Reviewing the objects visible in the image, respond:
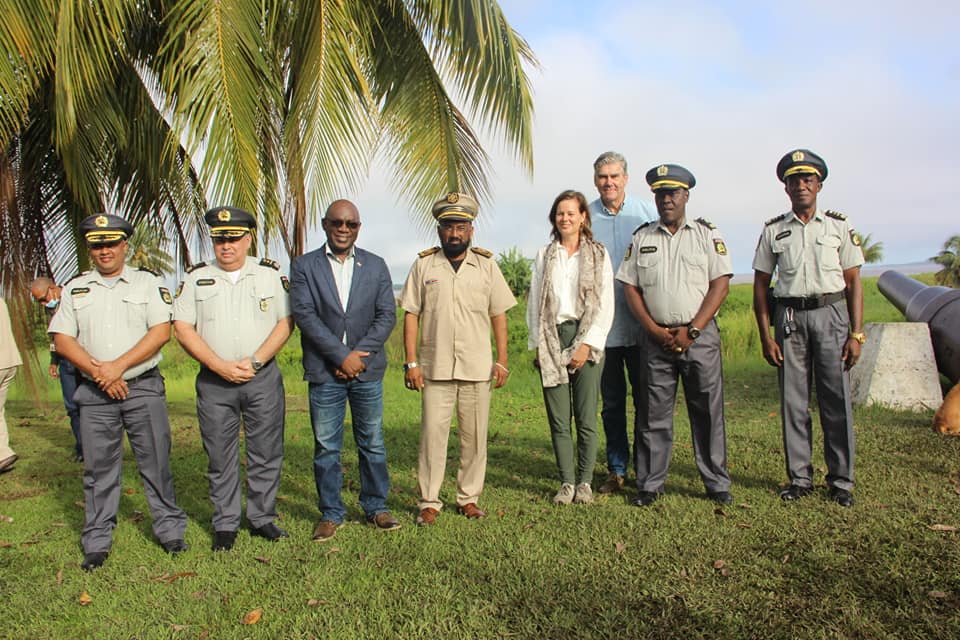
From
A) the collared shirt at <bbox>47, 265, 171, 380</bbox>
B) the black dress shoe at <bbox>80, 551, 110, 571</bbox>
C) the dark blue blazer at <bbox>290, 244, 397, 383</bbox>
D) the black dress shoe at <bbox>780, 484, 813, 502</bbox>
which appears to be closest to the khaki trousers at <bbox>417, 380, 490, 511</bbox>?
the dark blue blazer at <bbox>290, 244, 397, 383</bbox>

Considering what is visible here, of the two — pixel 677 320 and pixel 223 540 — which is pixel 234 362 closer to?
pixel 223 540

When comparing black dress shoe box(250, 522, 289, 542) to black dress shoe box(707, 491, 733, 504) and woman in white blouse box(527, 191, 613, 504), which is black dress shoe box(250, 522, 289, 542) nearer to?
A: woman in white blouse box(527, 191, 613, 504)

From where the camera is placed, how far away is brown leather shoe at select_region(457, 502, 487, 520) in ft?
15.8

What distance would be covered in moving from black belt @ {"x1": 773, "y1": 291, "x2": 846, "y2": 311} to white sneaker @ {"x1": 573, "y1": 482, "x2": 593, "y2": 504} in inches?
71.1

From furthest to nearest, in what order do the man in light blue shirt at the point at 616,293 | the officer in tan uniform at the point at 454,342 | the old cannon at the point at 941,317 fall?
the old cannon at the point at 941,317 < the man in light blue shirt at the point at 616,293 < the officer in tan uniform at the point at 454,342

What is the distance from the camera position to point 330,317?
4645 millimetres

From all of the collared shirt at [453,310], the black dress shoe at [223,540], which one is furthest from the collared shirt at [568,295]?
the black dress shoe at [223,540]

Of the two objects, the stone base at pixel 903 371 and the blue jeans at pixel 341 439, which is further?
the stone base at pixel 903 371

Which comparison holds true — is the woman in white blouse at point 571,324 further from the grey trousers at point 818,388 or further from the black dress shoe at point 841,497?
the black dress shoe at point 841,497

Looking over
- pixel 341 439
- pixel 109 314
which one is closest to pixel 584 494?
pixel 341 439

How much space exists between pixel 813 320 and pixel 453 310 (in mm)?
2327

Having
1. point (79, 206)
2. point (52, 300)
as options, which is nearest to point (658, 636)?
point (52, 300)

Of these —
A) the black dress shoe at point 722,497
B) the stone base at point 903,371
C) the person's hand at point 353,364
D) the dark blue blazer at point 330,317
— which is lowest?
the black dress shoe at point 722,497

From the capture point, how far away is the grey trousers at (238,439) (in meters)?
4.48
